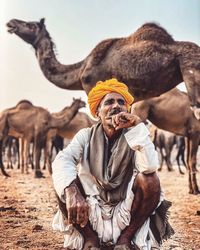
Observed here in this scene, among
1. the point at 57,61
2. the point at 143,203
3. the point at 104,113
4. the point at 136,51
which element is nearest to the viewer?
the point at 143,203

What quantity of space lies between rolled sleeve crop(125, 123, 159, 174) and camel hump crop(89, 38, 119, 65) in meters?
2.36

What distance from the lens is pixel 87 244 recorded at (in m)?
1.81

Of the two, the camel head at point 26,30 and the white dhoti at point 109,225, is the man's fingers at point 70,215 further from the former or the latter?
the camel head at point 26,30

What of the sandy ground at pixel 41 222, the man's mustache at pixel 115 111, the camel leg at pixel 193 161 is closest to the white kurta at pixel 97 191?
the man's mustache at pixel 115 111

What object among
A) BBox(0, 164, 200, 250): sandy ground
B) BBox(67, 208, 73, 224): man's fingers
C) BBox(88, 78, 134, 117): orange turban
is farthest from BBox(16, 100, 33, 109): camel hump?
BBox(67, 208, 73, 224): man's fingers

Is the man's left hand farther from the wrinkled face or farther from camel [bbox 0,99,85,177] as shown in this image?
camel [bbox 0,99,85,177]

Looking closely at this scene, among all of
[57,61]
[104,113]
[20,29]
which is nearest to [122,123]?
[104,113]

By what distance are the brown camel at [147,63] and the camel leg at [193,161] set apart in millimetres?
799

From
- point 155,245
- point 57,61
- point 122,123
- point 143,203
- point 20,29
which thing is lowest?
point 155,245

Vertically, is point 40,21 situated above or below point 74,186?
above

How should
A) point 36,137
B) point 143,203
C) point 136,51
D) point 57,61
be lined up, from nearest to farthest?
point 143,203 → point 136,51 → point 57,61 → point 36,137

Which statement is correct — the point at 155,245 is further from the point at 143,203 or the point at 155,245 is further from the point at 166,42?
the point at 166,42

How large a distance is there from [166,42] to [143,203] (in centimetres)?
247

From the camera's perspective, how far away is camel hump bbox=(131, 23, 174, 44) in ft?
13.2
